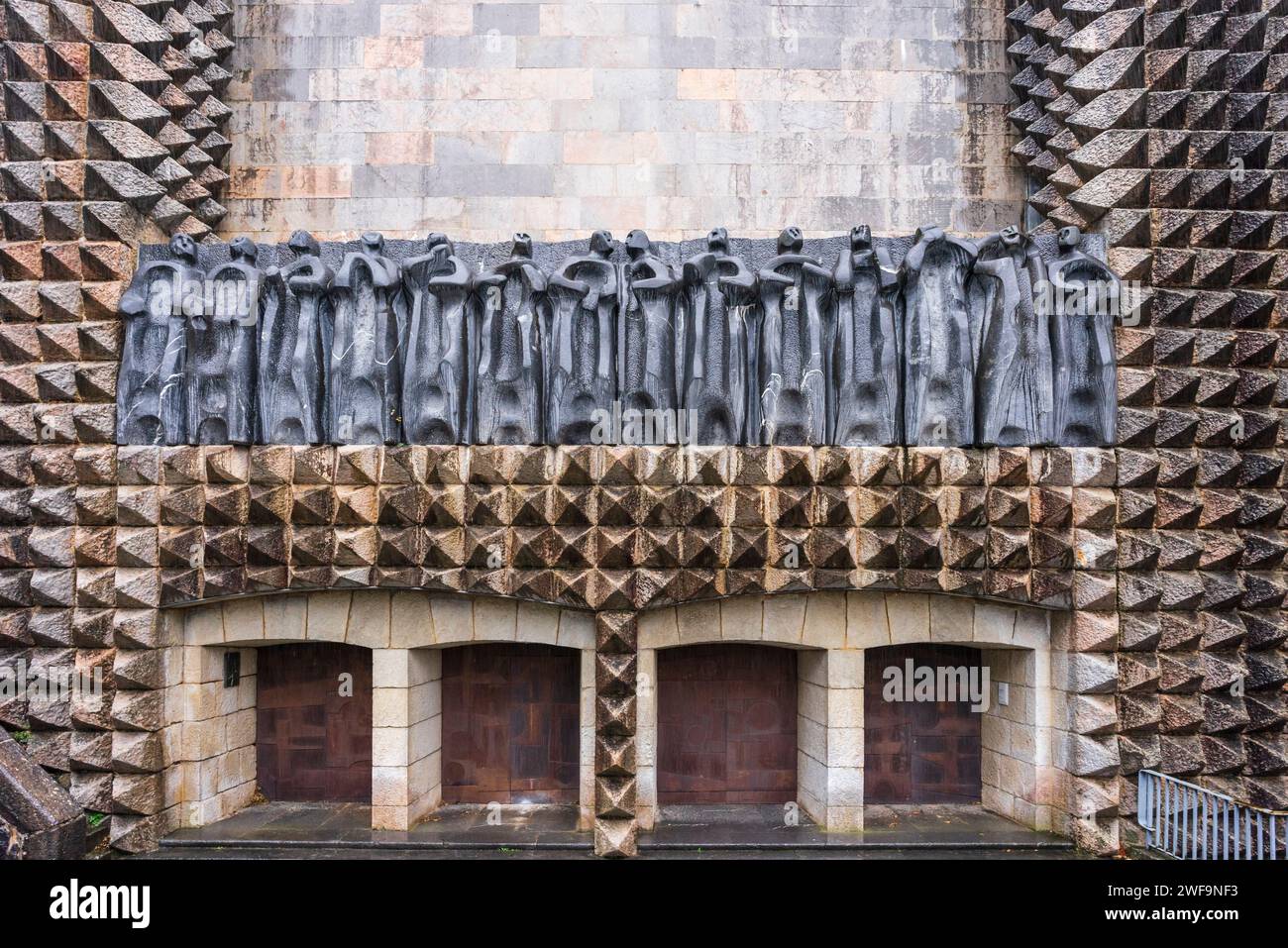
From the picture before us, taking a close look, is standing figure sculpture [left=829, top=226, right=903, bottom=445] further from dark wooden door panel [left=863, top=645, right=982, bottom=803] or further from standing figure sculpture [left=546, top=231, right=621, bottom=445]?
dark wooden door panel [left=863, top=645, right=982, bottom=803]

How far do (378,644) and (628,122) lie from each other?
24.5 ft

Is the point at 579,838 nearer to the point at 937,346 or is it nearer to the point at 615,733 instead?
the point at 615,733

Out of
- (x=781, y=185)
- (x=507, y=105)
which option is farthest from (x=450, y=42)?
(x=781, y=185)

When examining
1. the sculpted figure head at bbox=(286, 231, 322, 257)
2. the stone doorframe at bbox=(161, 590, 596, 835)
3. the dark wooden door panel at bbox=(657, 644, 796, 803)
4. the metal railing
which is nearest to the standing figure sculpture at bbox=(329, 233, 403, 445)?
the sculpted figure head at bbox=(286, 231, 322, 257)

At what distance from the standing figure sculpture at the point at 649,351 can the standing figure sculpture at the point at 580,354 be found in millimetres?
143

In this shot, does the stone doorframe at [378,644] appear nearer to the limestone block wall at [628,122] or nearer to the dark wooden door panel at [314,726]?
the dark wooden door panel at [314,726]

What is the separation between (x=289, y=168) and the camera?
1068 cm

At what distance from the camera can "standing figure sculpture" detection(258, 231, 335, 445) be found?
8422mm

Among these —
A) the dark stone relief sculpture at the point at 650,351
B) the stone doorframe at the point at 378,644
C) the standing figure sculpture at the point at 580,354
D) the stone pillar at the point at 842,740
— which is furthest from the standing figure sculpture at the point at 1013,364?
the stone doorframe at the point at 378,644

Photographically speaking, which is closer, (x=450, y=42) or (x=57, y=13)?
(x=57, y=13)

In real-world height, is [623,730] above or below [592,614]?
below
